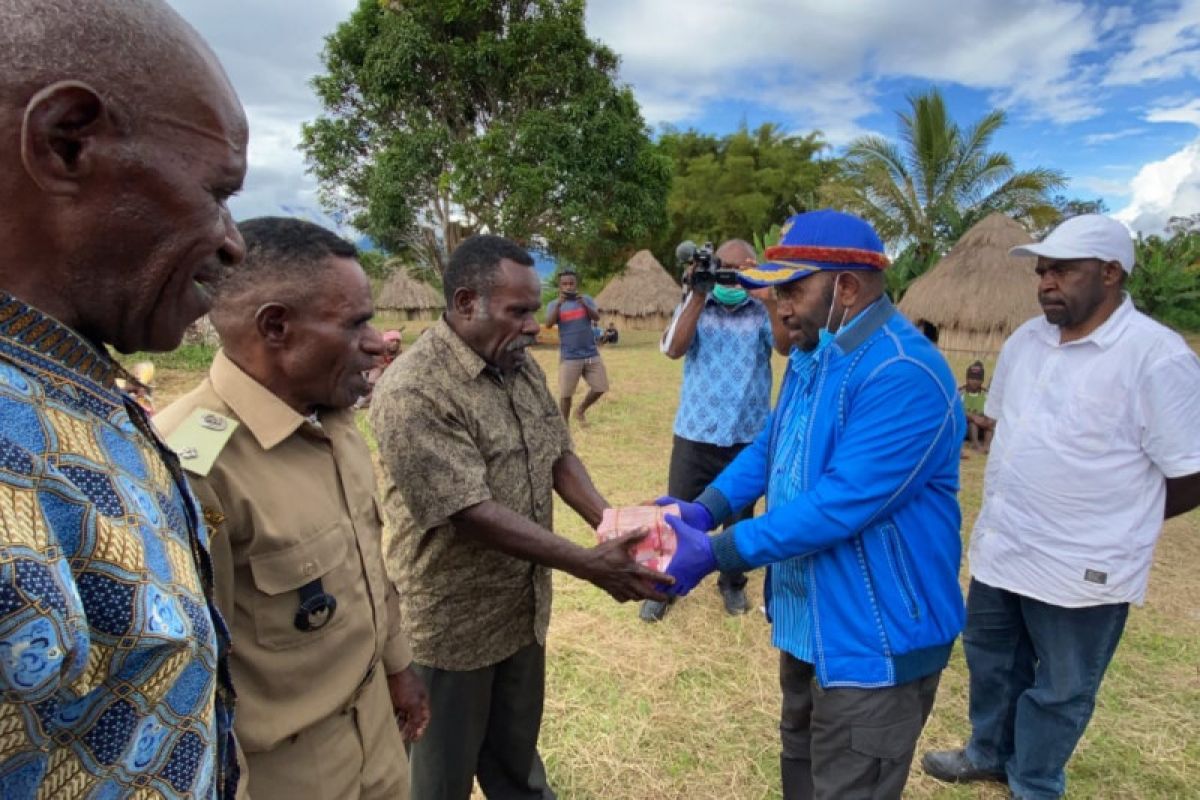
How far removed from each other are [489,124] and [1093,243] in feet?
48.0

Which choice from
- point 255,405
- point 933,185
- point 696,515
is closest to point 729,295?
point 696,515

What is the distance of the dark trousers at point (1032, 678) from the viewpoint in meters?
2.62

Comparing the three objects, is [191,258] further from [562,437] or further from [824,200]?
[824,200]

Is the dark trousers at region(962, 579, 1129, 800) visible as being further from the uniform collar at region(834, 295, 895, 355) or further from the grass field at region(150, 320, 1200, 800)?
the uniform collar at region(834, 295, 895, 355)

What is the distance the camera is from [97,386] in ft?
2.50

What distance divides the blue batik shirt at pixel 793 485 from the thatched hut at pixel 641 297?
2361 cm

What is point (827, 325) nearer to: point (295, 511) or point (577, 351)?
point (295, 511)

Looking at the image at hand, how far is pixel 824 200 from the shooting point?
70.2 ft

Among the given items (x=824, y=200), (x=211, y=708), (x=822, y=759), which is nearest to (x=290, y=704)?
(x=211, y=708)

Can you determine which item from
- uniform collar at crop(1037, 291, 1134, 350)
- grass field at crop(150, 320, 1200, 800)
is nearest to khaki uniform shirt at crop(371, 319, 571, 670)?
grass field at crop(150, 320, 1200, 800)

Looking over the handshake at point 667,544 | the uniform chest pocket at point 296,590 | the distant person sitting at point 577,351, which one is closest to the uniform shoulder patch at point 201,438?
the uniform chest pocket at point 296,590

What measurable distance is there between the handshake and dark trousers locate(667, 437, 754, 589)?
1925 mm

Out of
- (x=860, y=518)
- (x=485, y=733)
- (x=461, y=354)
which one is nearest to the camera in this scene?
(x=860, y=518)

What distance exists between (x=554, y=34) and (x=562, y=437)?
47.9 feet
